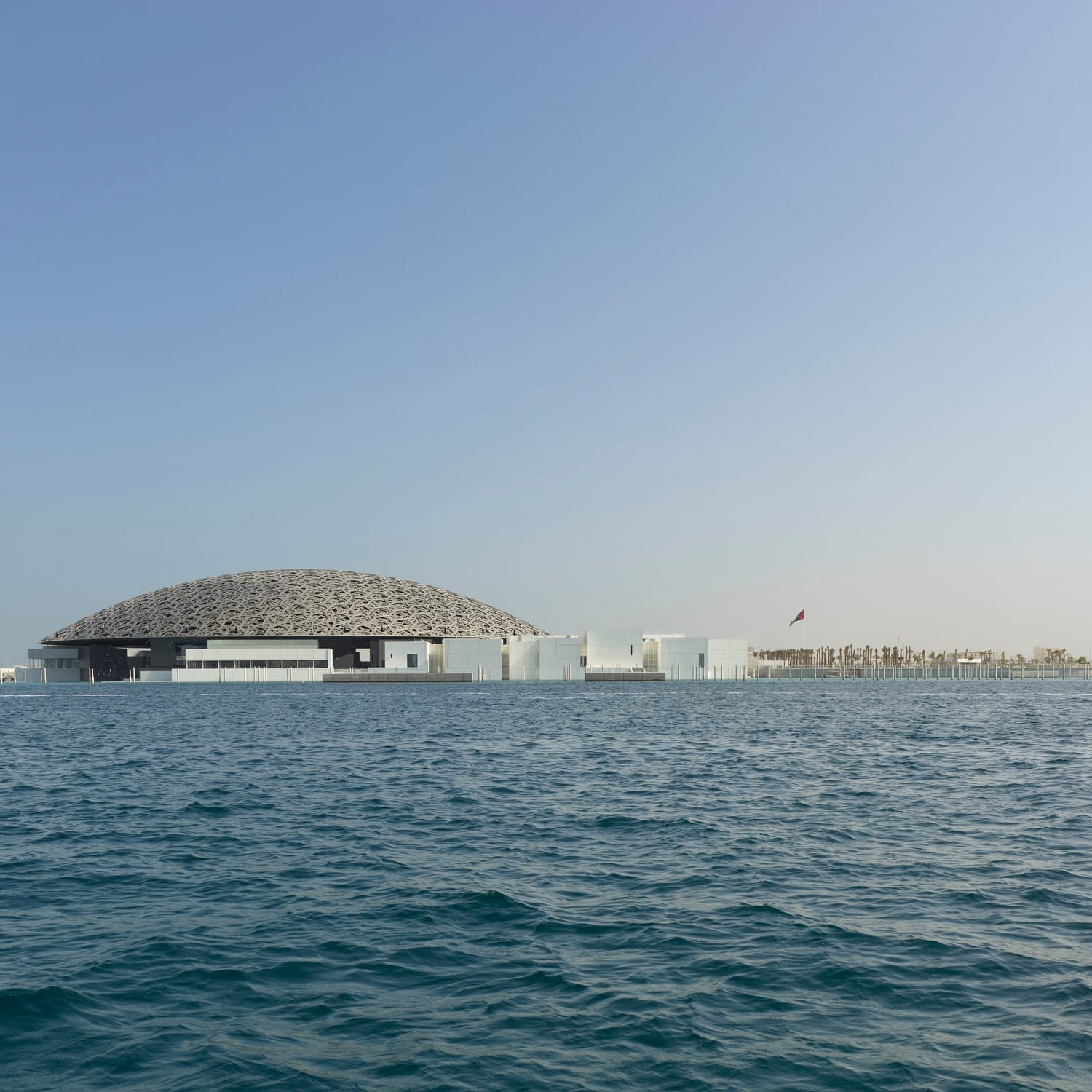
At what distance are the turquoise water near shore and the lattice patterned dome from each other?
134 metres

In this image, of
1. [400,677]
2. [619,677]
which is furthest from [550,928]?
[400,677]

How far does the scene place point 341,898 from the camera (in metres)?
16.7

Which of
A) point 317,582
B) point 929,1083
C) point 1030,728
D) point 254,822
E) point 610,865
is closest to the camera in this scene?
point 929,1083

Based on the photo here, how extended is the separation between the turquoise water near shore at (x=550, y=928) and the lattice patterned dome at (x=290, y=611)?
440 ft

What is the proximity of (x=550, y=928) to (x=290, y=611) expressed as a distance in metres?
163

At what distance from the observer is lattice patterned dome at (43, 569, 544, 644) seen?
6535 inches

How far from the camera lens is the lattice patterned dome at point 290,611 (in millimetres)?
166000

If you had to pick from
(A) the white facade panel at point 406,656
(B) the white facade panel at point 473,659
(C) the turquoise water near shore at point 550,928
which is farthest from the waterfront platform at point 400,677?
(C) the turquoise water near shore at point 550,928

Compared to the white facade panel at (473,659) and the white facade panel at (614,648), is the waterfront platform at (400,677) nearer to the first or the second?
the white facade panel at (473,659)

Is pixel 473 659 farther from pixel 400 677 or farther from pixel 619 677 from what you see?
pixel 619 677

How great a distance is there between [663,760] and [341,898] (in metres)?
24.4

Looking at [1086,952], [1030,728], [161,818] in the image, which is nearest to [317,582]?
[1030,728]

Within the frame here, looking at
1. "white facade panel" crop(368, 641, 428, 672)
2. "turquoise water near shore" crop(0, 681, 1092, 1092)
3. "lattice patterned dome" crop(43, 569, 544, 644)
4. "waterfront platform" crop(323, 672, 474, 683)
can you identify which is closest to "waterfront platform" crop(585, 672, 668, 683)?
"waterfront platform" crop(323, 672, 474, 683)

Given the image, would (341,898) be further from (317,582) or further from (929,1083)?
(317,582)
